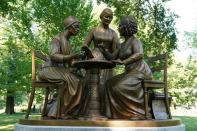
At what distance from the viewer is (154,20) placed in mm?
19562

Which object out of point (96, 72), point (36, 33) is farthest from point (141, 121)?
point (36, 33)

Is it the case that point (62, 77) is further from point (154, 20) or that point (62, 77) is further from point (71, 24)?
point (154, 20)

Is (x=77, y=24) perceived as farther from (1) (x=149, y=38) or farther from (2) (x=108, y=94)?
(1) (x=149, y=38)

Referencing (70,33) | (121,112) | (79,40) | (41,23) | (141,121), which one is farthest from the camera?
(41,23)

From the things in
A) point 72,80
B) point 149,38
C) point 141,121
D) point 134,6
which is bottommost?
point 141,121

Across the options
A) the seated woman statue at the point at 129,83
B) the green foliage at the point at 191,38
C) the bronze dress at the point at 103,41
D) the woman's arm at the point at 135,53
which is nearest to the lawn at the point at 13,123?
the bronze dress at the point at 103,41

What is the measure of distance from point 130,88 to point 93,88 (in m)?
0.90

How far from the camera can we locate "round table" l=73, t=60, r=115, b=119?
9770mm

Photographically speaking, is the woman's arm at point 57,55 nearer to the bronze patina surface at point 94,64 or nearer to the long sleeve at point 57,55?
the long sleeve at point 57,55

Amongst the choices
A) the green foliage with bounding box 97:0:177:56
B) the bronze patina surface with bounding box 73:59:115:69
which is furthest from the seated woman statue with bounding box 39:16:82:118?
the green foliage with bounding box 97:0:177:56

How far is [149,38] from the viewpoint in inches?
786

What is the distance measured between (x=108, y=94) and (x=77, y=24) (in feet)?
5.42

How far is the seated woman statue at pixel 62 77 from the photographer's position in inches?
381

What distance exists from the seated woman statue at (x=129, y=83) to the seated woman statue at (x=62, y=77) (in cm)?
71
